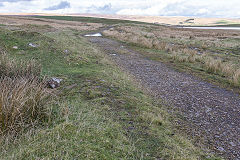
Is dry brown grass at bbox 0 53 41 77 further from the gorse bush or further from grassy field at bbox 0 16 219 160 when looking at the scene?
the gorse bush

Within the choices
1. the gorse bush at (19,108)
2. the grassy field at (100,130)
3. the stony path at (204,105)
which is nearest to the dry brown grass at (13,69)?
the grassy field at (100,130)

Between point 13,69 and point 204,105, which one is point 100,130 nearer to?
point 13,69

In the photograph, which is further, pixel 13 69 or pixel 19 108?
pixel 13 69

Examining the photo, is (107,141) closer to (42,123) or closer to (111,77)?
(42,123)

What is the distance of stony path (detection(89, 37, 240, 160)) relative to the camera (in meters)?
5.09

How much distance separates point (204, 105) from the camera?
7324 millimetres

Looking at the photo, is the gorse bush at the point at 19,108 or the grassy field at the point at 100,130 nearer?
the grassy field at the point at 100,130

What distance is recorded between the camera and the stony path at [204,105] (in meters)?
5.09

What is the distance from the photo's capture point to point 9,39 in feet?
44.9

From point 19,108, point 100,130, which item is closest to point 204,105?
point 100,130

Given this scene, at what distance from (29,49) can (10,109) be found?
10.7 meters

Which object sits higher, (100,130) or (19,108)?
(19,108)

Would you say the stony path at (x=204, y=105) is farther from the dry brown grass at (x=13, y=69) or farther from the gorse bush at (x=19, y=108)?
the dry brown grass at (x=13, y=69)

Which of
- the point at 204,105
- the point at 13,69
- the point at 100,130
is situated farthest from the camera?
the point at 204,105
